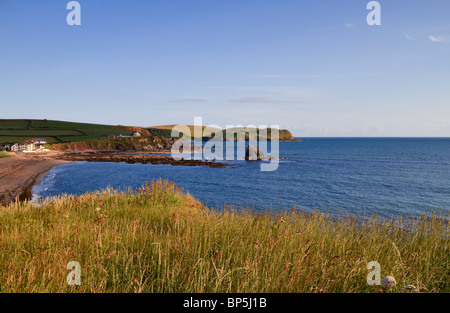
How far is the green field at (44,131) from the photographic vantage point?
117 m

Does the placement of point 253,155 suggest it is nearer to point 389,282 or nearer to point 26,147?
point 389,282

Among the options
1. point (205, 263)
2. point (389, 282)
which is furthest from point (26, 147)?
point (389, 282)

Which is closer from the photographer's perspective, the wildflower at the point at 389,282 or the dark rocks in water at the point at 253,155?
the wildflower at the point at 389,282

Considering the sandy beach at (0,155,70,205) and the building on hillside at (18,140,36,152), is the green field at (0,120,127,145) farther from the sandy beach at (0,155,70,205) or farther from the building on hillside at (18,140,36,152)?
the sandy beach at (0,155,70,205)

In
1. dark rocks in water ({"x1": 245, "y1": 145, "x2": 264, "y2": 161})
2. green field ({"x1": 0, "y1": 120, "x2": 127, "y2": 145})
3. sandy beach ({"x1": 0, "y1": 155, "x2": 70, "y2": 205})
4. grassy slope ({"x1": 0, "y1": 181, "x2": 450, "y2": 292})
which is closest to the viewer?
grassy slope ({"x1": 0, "y1": 181, "x2": 450, "y2": 292})

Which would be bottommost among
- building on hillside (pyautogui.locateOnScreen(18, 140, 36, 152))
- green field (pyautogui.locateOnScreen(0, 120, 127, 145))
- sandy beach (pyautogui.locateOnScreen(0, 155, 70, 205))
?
sandy beach (pyautogui.locateOnScreen(0, 155, 70, 205))

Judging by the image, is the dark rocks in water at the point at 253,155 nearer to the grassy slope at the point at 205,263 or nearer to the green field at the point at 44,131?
the grassy slope at the point at 205,263

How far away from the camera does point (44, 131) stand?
134750 millimetres

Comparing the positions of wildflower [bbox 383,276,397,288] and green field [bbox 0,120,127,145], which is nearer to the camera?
wildflower [bbox 383,276,397,288]

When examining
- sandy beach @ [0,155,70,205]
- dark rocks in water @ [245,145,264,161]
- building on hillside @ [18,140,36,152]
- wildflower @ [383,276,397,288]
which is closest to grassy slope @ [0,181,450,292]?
wildflower @ [383,276,397,288]

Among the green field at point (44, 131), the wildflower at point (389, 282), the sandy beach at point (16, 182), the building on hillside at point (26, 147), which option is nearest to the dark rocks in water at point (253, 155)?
the sandy beach at point (16, 182)

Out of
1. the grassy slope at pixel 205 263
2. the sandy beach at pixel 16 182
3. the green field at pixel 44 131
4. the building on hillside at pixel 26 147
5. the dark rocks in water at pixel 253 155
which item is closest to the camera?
the grassy slope at pixel 205 263

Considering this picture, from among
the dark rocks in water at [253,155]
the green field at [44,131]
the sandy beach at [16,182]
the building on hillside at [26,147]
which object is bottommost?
the sandy beach at [16,182]

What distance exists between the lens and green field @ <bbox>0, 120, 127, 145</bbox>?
11725cm
